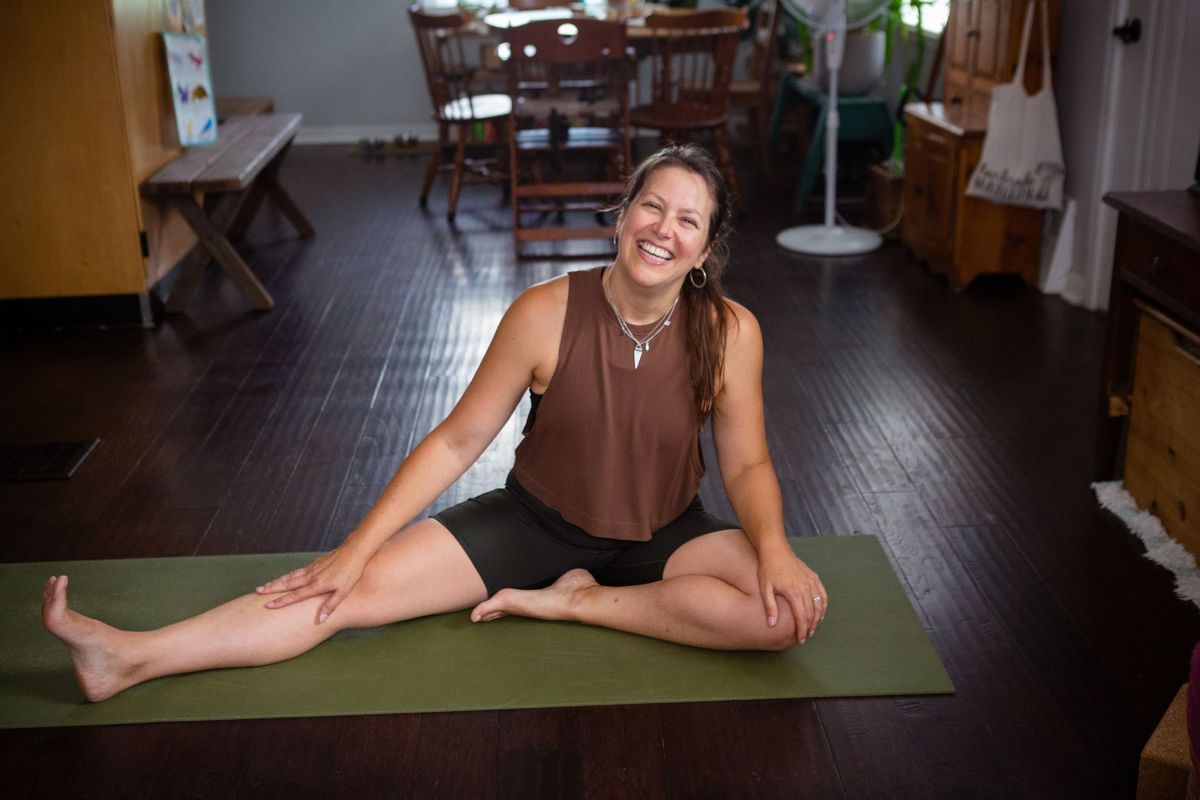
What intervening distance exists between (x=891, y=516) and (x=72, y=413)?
226 cm

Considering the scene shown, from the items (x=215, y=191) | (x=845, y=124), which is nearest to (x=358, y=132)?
(x=845, y=124)

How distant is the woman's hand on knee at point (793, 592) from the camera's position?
207 cm

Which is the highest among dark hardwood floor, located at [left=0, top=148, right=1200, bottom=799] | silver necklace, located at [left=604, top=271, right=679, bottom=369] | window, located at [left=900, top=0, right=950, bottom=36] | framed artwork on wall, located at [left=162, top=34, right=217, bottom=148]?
window, located at [left=900, top=0, right=950, bottom=36]

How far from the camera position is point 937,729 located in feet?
6.71

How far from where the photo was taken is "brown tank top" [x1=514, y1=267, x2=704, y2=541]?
7.27ft

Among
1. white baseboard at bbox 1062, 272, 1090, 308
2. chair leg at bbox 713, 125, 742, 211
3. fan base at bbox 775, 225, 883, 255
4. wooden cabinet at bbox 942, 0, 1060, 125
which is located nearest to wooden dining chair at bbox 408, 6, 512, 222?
chair leg at bbox 713, 125, 742, 211

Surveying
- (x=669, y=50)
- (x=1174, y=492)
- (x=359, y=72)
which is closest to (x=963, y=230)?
(x=669, y=50)

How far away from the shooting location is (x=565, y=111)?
5551 millimetres

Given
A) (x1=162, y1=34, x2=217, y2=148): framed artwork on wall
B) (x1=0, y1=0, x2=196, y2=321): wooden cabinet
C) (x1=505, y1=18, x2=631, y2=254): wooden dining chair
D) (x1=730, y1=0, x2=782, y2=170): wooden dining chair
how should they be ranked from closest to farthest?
(x1=0, y1=0, x2=196, y2=321): wooden cabinet
(x1=162, y1=34, x2=217, y2=148): framed artwork on wall
(x1=505, y1=18, x2=631, y2=254): wooden dining chair
(x1=730, y1=0, x2=782, y2=170): wooden dining chair

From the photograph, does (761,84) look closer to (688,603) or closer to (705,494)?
(705,494)

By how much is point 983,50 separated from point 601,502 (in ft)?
10.4

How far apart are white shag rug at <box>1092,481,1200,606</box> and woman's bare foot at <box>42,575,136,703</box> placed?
1.93 meters

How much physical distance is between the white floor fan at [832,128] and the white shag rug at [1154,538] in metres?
2.38

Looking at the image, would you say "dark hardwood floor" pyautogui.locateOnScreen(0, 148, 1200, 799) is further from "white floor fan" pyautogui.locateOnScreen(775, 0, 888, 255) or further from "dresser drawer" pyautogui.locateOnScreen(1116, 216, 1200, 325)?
"dresser drawer" pyautogui.locateOnScreen(1116, 216, 1200, 325)
